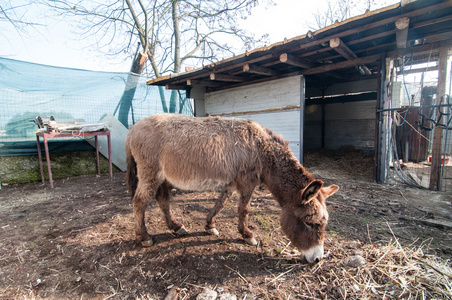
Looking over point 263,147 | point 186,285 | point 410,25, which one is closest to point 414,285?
point 263,147

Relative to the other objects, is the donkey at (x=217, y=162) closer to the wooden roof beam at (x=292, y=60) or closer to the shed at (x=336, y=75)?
the wooden roof beam at (x=292, y=60)

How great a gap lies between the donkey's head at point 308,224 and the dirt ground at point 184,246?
9.5 inches

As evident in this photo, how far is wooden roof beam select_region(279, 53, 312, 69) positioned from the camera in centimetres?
491

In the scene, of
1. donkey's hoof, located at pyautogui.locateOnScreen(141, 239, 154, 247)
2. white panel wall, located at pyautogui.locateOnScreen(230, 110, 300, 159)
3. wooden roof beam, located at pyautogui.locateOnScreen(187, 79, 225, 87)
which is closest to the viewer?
donkey's hoof, located at pyautogui.locateOnScreen(141, 239, 154, 247)

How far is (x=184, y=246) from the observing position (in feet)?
9.25

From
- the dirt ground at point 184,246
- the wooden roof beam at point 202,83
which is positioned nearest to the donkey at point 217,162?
the dirt ground at point 184,246

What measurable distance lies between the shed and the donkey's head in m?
3.47

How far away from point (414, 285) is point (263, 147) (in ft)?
7.09

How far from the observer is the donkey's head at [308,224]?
7.59 feet

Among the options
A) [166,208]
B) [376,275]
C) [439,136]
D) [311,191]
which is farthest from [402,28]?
[166,208]

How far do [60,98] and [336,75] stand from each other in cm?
924

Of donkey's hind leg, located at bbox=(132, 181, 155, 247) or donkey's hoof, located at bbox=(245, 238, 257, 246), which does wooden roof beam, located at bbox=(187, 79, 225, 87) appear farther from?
donkey's hoof, located at bbox=(245, 238, 257, 246)

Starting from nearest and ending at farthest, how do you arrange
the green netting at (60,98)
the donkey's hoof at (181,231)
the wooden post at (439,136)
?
the donkey's hoof at (181,231) → the wooden post at (439,136) → the green netting at (60,98)

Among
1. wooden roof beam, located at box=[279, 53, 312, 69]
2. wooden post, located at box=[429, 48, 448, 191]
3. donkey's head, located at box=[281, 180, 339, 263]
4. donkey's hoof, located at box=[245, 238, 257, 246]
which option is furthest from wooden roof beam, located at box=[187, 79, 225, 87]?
wooden post, located at box=[429, 48, 448, 191]
